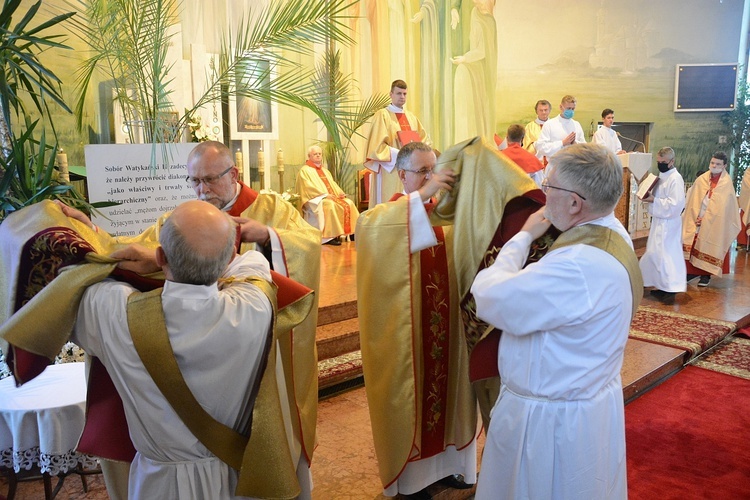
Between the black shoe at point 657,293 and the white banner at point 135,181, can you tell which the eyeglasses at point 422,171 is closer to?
the white banner at point 135,181

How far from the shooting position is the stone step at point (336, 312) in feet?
17.5

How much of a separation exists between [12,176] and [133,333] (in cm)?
157

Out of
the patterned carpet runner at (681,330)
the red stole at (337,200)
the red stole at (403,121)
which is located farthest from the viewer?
the red stole at (337,200)

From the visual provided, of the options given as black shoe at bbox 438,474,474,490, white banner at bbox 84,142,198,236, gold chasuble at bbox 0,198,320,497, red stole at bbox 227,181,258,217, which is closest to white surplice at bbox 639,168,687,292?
black shoe at bbox 438,474,474,490

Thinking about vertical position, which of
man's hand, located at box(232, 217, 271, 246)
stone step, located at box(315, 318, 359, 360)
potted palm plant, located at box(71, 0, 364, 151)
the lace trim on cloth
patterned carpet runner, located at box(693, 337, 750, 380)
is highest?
potted palm plant, located at box(71, 0, 364, 151)

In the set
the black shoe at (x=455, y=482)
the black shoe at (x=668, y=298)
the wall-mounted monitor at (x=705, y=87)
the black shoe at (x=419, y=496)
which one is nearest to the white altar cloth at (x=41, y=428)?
the black shoe at (x=419, y=496)

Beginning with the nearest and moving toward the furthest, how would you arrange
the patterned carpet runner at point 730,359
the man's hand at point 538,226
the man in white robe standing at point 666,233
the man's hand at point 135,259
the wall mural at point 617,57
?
the man's hand at point 135,259 → the man's hand at point 538,226 → the patterned carpet runner at point 730,359 → the man in white robe standing at point 666,233 → the wall mural at point 617,57

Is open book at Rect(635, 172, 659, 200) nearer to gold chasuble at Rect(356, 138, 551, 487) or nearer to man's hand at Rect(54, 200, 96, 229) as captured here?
gold chasuble at Rect(356, 138, 551, 487)

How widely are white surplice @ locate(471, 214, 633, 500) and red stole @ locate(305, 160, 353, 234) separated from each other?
7.16m

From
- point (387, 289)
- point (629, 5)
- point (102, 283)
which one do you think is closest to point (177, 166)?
point (387, 289)

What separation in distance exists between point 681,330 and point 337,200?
4.93 metres

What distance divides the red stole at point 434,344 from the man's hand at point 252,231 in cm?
73

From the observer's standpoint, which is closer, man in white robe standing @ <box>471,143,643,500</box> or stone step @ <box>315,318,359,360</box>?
man in white robe standing @ <box>471,143,643,500</box>

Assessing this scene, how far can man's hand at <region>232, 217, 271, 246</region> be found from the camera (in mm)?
2586
